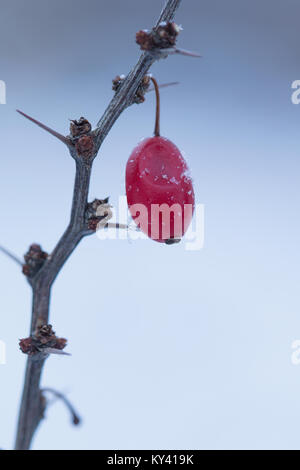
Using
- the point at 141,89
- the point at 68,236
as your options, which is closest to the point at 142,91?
the point at 141,89

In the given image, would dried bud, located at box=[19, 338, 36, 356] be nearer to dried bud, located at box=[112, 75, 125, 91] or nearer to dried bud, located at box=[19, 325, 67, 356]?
dried bud, located at box=[19, 325, 67, 356]

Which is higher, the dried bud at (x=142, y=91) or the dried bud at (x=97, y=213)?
the dried bud at (x=142, y=91)

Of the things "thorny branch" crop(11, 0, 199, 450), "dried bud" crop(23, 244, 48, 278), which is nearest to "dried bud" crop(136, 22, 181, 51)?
"thorny branch" crop(11, 0, 199, 450)

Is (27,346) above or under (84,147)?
under

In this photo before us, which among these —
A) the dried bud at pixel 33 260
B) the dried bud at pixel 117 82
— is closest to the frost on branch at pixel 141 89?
the dried bud at pixel 117 82

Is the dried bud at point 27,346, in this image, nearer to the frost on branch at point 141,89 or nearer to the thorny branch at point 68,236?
the thorny branch at point 68,236

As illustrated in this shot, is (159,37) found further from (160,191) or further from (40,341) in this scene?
(40,341)
